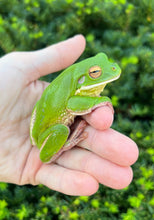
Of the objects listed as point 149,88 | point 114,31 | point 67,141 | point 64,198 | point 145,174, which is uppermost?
point 114,31

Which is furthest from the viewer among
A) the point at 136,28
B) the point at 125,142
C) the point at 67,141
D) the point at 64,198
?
the point at 136,28

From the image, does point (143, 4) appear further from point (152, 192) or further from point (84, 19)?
point (152, 192)

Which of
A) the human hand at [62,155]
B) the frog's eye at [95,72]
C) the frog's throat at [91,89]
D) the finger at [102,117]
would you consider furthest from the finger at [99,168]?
the frog's eye at [95,72]

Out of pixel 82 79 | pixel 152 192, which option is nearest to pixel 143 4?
pixel 82 79

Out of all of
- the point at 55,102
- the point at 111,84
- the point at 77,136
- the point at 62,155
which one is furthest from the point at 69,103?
the point at 111,84

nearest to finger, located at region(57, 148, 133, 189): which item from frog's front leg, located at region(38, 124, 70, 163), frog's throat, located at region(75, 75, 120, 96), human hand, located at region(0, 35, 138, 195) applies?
human hand, located at region(0, 35, 138, 195)

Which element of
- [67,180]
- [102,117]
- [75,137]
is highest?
[102,117]

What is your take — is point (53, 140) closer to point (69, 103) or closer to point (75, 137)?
point (75, 137)

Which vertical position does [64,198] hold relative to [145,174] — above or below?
below
